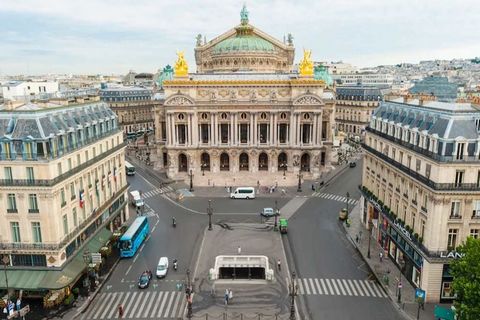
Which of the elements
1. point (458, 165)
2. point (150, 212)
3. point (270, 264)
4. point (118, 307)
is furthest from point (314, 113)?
point (118, 307)

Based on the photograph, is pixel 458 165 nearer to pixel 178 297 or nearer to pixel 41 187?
pixel 178 297

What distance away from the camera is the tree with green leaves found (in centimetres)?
3947

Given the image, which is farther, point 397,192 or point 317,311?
point 397,192

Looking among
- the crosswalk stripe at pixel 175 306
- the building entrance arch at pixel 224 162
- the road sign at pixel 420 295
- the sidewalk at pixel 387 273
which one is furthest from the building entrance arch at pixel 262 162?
the road sign at pixel 420 295

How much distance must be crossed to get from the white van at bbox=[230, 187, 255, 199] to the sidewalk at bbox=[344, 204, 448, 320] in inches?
990

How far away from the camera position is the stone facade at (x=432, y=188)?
161ft

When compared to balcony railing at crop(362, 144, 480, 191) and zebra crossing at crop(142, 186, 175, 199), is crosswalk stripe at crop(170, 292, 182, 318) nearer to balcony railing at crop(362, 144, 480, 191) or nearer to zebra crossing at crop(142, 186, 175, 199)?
balcony railing at crop(362, 144, 480, 191)

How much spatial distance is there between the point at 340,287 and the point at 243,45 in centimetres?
10624

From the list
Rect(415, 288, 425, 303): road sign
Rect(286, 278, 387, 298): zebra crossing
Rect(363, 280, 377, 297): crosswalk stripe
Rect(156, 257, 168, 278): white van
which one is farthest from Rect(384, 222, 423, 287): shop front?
Rect(156, 257, 168, 278): white van

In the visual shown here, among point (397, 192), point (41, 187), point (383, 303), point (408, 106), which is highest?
point (408, 106)

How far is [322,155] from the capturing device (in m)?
124

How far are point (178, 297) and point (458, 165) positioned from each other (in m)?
38.3

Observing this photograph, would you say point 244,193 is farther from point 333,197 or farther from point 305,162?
point 305,162

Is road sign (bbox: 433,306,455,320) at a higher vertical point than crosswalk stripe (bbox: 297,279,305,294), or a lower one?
higher
